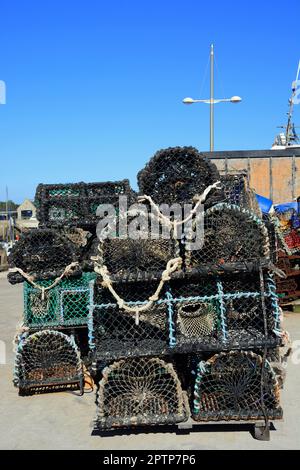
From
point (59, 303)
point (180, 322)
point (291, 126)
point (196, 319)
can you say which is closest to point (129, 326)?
point (180, 322)

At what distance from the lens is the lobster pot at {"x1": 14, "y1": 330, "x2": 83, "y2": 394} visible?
4.20 m

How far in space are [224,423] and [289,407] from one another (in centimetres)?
81

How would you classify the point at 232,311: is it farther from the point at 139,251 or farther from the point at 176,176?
the point at 176,176

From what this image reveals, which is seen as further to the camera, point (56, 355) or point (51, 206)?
point (51, 206)

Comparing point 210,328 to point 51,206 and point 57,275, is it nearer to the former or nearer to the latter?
point 57,275

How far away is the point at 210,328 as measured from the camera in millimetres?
3658

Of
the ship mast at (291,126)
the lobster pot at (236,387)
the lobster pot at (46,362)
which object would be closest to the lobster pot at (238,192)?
the lobster pot at (236,387)

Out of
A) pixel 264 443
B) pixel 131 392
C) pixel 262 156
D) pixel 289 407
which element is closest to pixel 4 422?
pixel 131 392

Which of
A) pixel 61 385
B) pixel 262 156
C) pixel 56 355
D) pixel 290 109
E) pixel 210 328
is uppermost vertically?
pixel 290 109

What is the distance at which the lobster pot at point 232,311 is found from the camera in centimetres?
323

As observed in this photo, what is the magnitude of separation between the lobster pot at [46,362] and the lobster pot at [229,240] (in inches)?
61.3

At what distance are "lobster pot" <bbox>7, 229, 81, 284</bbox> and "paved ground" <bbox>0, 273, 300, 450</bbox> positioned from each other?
3.46 ft

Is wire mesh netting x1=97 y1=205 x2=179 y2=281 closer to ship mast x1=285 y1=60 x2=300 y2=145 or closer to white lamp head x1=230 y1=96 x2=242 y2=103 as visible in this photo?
white lamp head x1=230 y1=96 x2=242 y2=103

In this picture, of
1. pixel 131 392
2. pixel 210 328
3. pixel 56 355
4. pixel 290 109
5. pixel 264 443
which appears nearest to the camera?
pixel 264 443
